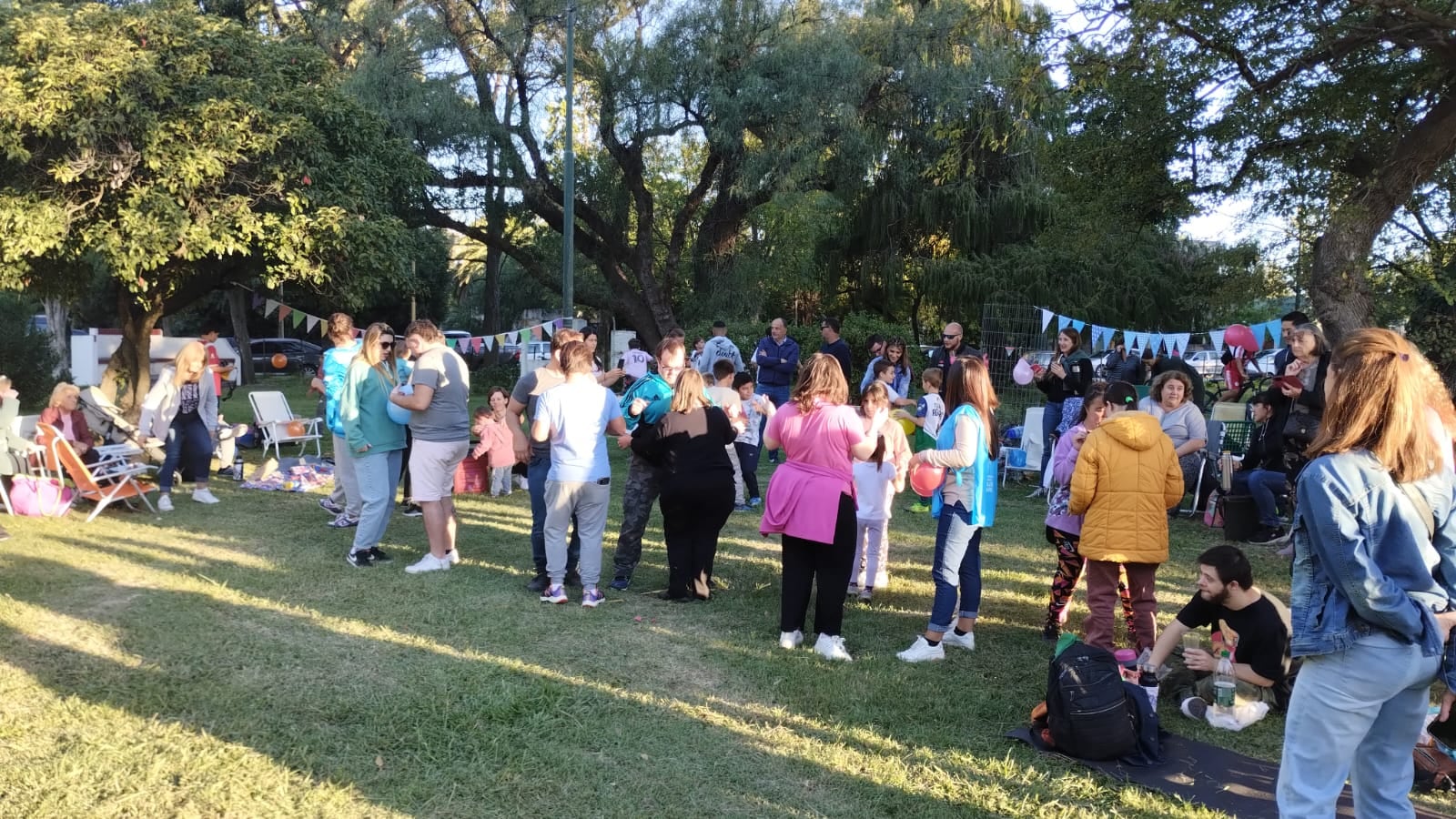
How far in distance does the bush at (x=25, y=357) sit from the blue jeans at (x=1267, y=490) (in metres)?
20.5

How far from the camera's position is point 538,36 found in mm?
19391

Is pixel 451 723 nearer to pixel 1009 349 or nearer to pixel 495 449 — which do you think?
pixel 495 449

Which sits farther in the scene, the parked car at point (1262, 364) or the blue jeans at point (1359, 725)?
the parked car at point (1262, 364)

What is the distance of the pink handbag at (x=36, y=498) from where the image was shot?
7883 millimetres

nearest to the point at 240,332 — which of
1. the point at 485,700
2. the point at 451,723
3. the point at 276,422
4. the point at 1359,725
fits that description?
the point at 276,422

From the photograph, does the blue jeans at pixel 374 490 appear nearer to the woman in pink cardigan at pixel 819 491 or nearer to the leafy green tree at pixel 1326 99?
the woman in pink cardigan at pixel 819 491

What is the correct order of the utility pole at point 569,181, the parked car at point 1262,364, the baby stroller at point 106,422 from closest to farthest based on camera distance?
the baby stroller at point 106,422 < the parked car at point 1262,364 < the utility pole at point 569,181

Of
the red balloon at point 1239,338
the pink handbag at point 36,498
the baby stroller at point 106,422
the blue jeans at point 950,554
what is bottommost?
the pink handbag at point 36,498

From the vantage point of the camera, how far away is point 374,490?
6.53 metres

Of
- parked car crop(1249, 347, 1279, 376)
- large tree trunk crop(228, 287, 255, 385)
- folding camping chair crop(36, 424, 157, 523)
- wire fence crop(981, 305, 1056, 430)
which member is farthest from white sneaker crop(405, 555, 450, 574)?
large tree trunk crop(228, 287, 255, 385)

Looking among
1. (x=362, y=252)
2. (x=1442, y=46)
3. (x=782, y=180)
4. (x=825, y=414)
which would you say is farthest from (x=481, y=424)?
(x=782, y=180)

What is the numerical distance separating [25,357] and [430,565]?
681 inches

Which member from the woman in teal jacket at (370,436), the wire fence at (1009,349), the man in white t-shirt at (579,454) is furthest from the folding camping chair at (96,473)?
the wire fence at (1009,349)

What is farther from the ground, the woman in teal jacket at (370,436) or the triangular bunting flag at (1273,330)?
the triangular bunting flag at (1273,330)
